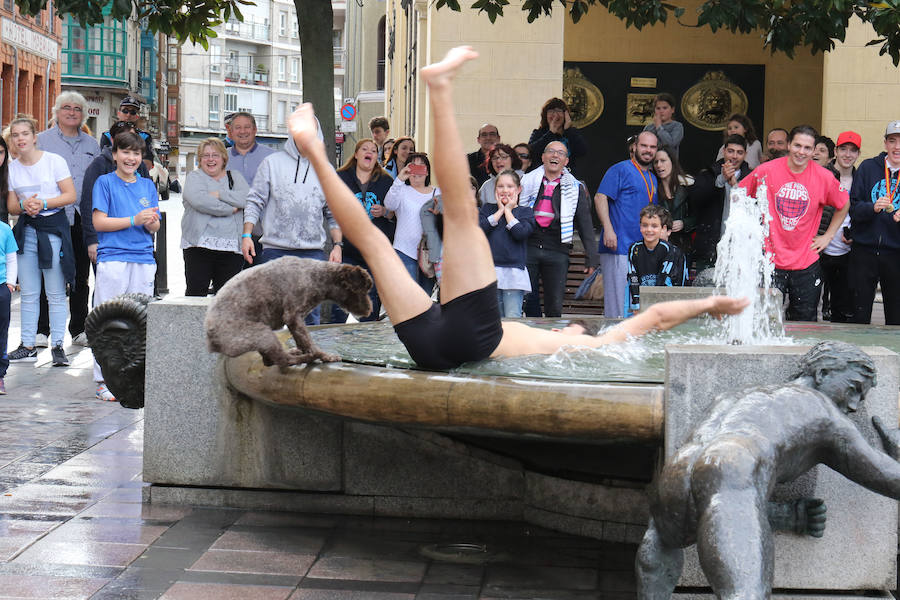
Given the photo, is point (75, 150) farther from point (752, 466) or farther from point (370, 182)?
point (752, 466)

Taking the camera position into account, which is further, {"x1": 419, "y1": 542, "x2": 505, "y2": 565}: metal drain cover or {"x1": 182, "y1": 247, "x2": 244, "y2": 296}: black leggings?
{"x1": 182, "y1": 247, "x2": 244, "y2": 296}: black leggings

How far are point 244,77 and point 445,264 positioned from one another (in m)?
110

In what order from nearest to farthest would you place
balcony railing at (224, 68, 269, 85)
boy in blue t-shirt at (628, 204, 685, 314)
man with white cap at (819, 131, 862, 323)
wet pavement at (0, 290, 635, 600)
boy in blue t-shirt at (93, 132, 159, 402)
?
1. wet pavement at (0, 290, 635, 600)
2. boy in blue t-shirt at (93, 132, 159, 402)
3. boy in blue t-shirt at (628, 204, 685, 314)
4. man with white cap at (819, 131, 862, 323)
5. balcony railing at (224, 68, 269, 85)

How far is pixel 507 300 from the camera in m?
10.4

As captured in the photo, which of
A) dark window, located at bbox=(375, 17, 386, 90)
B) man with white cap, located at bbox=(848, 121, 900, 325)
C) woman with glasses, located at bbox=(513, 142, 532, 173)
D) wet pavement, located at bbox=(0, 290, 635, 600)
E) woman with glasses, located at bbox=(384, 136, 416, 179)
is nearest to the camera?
wet pavement, located at bbox=(0, 290, 635, 600)

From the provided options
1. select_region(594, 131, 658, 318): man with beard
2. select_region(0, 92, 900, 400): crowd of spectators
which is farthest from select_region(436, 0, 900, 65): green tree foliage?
select_region(594, 131, 658, 318): man with beard

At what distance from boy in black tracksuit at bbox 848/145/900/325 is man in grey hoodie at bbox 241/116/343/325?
4.23 metres

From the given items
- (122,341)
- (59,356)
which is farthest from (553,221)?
(122,341)

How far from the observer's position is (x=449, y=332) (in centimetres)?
536

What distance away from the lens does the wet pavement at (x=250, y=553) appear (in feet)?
15.9

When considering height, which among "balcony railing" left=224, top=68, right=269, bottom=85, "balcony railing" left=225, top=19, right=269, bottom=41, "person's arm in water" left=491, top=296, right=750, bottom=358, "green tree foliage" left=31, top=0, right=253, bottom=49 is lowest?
"person's arm in water" left=491, top=296, right=750, bottom=358

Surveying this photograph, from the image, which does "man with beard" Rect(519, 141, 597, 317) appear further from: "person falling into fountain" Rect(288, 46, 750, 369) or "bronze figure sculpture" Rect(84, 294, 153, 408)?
"person falling into fountain" Rect(288, 46, 750, 369)

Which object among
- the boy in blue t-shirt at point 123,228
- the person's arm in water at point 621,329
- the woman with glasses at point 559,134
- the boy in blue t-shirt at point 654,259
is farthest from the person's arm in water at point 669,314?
the woman with glasses at point 559,134

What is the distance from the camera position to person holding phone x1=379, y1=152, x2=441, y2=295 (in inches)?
462
